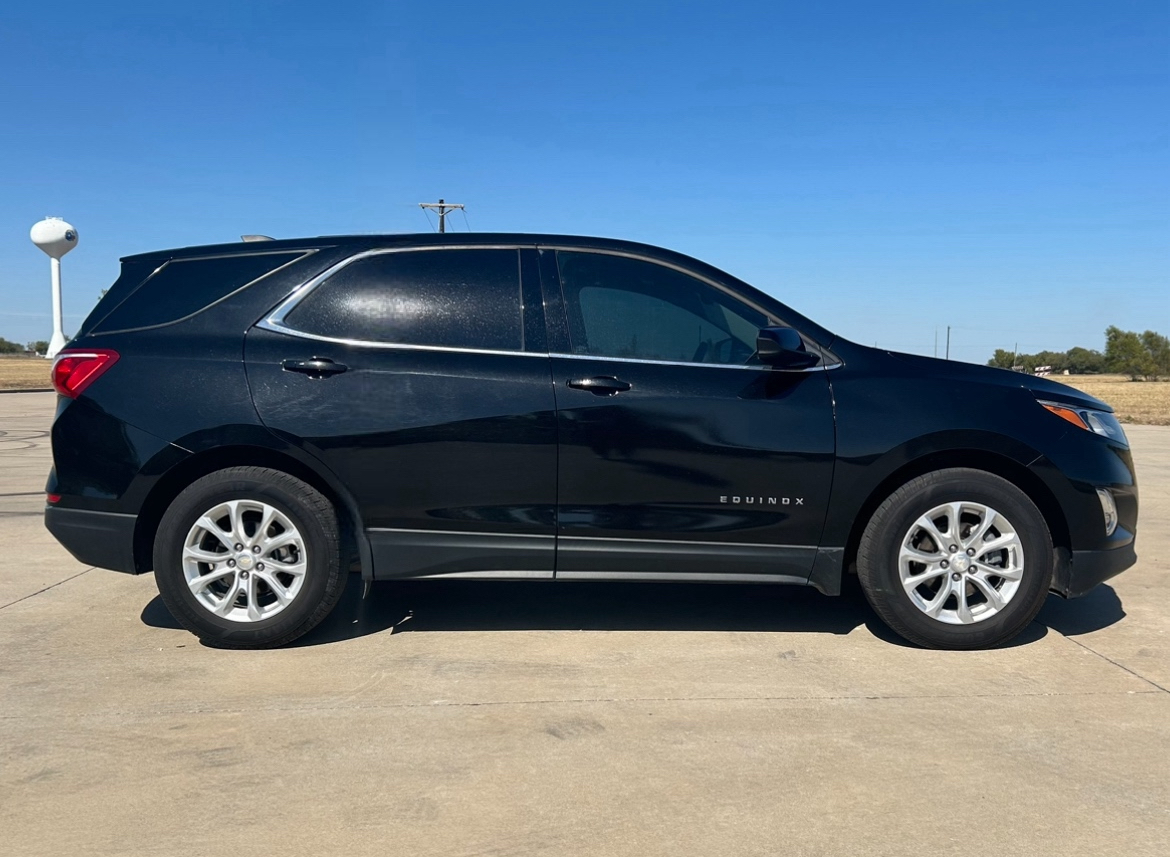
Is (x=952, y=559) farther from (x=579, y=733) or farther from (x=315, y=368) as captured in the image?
(x=315, y=368)

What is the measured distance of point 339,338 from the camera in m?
4.14

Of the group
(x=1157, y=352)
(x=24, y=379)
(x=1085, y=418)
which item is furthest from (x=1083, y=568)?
(x=1157, y=352)

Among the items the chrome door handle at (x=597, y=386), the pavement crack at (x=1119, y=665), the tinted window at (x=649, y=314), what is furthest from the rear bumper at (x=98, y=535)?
the pavement crack at (x=1119, y=665)

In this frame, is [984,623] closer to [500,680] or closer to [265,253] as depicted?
[500,680]

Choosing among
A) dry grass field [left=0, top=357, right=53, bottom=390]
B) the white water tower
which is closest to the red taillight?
dry grass field [left=0, top=357, right=53, bottom=390]

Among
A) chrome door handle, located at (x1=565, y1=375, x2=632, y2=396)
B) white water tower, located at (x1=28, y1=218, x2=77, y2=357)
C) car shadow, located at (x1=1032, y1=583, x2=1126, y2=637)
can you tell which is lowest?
car shadow, located at (x1=1032, y1=583, x2=1126, y2=637)

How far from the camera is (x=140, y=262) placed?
4328mm

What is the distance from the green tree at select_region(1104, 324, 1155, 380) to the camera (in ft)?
281

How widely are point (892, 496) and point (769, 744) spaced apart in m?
1.47

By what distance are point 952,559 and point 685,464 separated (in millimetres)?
1257

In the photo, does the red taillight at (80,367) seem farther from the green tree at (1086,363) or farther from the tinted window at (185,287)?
the green tree at (1086,363)

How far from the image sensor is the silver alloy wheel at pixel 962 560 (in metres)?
4.05

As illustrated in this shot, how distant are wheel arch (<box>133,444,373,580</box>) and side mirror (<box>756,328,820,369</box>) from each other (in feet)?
6.33

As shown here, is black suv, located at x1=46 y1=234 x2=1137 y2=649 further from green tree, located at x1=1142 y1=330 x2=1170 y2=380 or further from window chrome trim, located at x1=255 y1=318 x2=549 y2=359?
green tree, located at x1=1142 y1=330 x2=1170 y2=380
